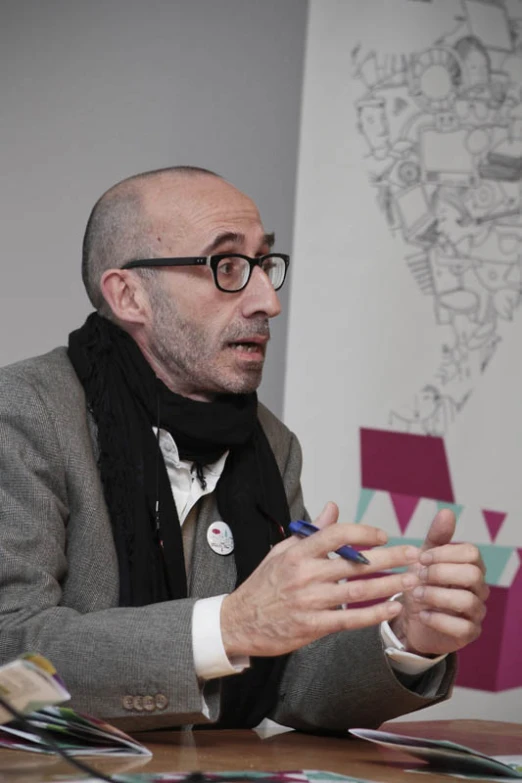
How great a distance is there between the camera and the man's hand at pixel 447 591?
1.46 meters

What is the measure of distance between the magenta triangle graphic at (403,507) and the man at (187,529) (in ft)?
2.84

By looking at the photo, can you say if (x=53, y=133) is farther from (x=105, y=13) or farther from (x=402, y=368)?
(x=402, y=368)

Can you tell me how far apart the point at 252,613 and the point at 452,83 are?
92.0 inches

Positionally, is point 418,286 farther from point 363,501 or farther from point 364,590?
point 364,590

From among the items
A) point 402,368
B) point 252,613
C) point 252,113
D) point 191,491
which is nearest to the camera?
point 252,613

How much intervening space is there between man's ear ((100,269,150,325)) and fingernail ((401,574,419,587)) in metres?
0.89

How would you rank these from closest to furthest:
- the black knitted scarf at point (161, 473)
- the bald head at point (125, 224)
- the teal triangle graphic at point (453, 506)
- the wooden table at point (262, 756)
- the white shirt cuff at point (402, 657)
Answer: the wooden table at point (262, 756)
the white shirt cuff at point (402, 657)
the black knitted scarf at point (161, 473)
the bald head at point (125, 224)
the teal triangle graphic at point (453, 506)

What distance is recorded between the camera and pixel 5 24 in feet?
10.5

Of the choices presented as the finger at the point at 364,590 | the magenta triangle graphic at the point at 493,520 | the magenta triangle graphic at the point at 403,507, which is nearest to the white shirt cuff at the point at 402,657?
the finger at the point at 364,590

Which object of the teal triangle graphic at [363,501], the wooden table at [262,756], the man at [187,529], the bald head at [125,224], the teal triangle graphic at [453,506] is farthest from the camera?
the teal triangle graphic at [453,506]

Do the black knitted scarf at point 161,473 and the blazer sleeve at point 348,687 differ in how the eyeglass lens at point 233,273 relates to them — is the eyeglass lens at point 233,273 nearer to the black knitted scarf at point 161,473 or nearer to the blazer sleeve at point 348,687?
the black knitted scarf at point 161,473

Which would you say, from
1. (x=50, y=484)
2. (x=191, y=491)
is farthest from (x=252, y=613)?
(x=191, y=491)

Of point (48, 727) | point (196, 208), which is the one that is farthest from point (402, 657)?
point (196, 208)

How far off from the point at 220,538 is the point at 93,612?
469mm
